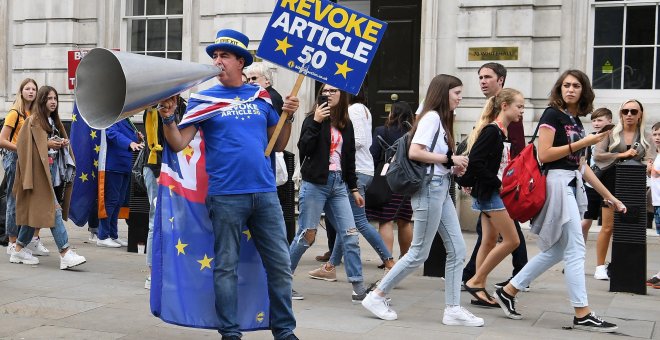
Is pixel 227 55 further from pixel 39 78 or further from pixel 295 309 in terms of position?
pixel 39 78

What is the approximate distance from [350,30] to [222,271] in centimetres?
168

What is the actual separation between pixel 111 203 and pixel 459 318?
514cm

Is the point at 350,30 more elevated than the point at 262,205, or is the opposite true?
the point at 350,30

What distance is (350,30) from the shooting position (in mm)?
5789

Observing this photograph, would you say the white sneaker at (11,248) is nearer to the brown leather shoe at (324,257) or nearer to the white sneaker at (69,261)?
the white sneaker at (69,261)

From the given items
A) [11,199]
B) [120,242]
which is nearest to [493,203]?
[11,199]

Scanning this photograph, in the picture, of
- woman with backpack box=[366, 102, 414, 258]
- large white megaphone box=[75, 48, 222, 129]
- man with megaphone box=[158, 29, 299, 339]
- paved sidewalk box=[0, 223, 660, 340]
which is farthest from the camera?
woman with backpack box=[366, 102, 414, 258]

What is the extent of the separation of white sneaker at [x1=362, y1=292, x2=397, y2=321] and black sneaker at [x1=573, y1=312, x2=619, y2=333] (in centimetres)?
126

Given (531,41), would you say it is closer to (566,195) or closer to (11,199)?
(566,195)

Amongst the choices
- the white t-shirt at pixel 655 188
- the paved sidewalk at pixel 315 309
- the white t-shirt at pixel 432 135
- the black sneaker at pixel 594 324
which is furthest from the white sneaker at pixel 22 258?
the white t-shirt at pixel 655 188

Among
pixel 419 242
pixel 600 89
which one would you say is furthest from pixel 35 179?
pixel 600 89

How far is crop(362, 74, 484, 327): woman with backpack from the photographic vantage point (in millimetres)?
6383

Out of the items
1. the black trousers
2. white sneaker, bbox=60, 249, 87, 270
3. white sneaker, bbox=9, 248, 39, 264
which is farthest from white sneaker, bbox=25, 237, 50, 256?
the black trousers

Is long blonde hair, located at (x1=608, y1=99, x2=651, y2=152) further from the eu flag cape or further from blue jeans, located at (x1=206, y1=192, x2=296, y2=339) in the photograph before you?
Result: the eu flag cape
